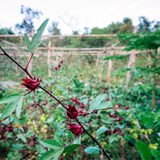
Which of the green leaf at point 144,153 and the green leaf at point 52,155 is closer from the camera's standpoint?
the green leaf at point 52,155

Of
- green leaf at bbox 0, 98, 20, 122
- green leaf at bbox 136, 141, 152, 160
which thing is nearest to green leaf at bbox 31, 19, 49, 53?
green leaf at bbox 0, 98, 20, 122

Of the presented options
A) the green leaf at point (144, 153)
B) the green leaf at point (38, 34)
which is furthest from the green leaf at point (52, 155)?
the green leaf at point (144, 153)

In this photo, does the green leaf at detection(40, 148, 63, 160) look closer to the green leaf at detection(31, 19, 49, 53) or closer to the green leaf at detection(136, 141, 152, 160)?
the green leaf at detection(31, 19, 49, 53)

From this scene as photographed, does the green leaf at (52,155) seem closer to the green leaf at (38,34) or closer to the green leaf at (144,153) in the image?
the green leaf at (38,34)

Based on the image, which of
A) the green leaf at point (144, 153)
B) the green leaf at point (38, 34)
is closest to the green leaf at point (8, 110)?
the green leaf at point (38, 34)

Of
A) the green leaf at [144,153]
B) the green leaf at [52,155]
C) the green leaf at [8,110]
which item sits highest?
the green leaf at [8,110]

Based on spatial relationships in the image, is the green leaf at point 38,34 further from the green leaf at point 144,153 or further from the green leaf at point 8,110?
the green leaf at point 144,153

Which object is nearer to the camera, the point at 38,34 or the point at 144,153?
the point at 38,34

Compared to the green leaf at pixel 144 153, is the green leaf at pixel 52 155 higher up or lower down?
higher up

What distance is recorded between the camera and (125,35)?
1.56 metres

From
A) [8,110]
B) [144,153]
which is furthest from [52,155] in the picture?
[144,153]

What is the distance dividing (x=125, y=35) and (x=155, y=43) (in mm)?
411

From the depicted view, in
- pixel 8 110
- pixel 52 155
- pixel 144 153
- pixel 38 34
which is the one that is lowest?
pixel 144 153

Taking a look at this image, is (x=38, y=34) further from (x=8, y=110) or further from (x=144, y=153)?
(x=144, y=153)
